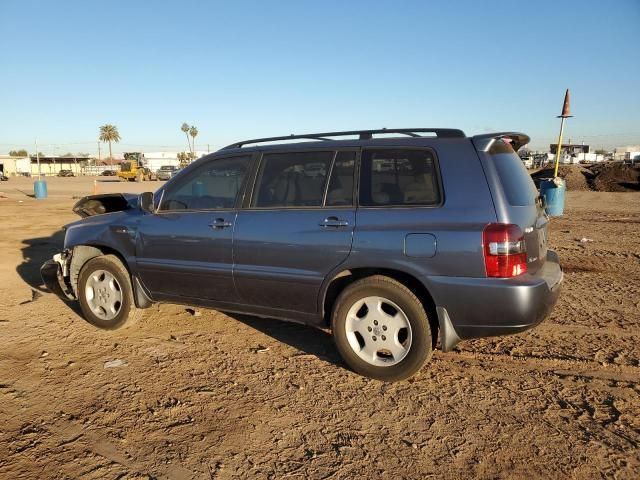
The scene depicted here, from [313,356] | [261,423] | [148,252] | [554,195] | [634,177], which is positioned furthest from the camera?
[634,177]

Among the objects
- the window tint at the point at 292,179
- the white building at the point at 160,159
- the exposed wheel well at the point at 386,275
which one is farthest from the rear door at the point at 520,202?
the white building at the point at 160,159

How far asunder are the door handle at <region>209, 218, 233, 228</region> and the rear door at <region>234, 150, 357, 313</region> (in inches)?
4.4

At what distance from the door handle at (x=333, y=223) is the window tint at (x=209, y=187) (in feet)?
3.12

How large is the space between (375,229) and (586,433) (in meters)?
1.80

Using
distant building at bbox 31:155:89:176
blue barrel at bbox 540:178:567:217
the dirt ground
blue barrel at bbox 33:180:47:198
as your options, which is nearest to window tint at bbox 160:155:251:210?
the dirt ground

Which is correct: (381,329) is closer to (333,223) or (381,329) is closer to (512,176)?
(333,223)

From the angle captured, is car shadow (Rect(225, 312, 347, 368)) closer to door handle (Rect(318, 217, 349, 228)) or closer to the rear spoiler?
door handle (Rect(318, 217, 349, 228))

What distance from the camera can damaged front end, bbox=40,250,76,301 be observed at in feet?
15.9

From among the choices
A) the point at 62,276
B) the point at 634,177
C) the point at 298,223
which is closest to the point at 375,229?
the point at 298,223

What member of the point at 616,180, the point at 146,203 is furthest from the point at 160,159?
the point at 146,203

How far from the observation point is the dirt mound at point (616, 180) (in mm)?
26078

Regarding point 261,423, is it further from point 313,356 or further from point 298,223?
point 298,223

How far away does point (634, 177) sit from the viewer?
94.9ft

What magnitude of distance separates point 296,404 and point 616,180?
31.2m
